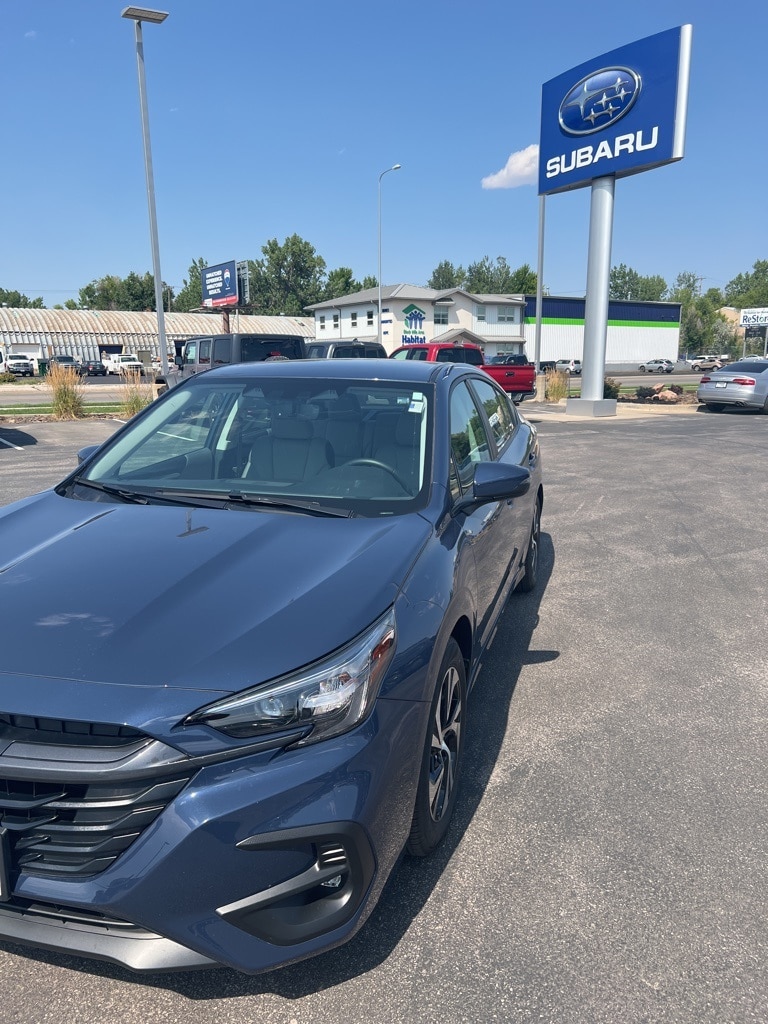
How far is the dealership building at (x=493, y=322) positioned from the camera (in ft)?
197

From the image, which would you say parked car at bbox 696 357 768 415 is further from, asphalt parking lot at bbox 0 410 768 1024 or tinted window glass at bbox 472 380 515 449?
tinted window glass at bbox 472 380 515 449

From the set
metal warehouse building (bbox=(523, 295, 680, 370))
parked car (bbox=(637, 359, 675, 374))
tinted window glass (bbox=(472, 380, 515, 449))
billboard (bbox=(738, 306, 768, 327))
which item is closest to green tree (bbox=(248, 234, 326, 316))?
metal warehouse building (bbox=(523, 295, 680, 370))

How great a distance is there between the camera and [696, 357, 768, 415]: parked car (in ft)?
68.1

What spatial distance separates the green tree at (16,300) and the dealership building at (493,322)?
72.9m

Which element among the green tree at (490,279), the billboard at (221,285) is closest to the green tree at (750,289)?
the green tree at (490,279)

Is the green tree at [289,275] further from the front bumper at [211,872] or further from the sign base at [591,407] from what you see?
the front bumper at [211,872]

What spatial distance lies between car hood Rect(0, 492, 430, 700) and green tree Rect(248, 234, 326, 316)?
100739 millimetres

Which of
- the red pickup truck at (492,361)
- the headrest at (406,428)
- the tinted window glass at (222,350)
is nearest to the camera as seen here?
the headrest at (406,428)

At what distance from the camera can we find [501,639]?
4.62 meters

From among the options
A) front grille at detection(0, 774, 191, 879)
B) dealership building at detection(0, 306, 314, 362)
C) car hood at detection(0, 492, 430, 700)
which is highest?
dealership building at detection(0, 306, 314, 362)

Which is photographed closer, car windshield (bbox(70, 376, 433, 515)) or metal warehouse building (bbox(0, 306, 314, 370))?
car windshield (bbox(70, 376, 433, 515))

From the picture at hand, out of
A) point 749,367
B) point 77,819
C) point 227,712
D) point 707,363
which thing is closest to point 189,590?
point 227,712

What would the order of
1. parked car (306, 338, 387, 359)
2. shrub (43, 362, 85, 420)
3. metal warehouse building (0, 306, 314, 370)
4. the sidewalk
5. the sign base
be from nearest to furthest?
1. shrub (43, 362, 85, 420)
2. parked car (306, 338, 387, 359)
3. the sidewalk
4. the sign base
5. metal warehouse building (0, 306, 314, 370)

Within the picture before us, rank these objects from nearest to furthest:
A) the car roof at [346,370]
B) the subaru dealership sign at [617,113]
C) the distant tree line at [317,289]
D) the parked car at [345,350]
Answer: the car roof at [346,370] → the subaru dealership sign at [617,113] → the parked car at [345,350] → the distant tree line at [317,289]
